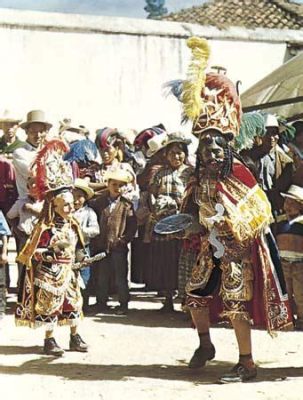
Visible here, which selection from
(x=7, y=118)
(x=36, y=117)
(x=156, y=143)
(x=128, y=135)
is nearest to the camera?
(x=36, y=117)

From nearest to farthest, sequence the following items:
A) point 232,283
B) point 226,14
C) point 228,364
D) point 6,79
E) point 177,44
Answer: point 232,283
point 228,364
point 6,79
point 177,44
point 226,14

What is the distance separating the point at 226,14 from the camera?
25.7 metres

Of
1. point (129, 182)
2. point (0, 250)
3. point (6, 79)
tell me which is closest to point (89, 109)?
point (6, 79)

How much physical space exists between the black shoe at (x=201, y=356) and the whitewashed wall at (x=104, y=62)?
945 centimetres

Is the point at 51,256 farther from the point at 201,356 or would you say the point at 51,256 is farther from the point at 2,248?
the point at 201,356

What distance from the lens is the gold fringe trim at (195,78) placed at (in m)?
6.37

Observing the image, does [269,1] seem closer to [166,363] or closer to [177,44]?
[177,44]

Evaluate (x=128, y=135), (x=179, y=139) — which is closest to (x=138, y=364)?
(x=179, y=139)

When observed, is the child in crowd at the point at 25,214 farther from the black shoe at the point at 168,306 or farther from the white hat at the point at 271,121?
the white hat at the point at 271,121

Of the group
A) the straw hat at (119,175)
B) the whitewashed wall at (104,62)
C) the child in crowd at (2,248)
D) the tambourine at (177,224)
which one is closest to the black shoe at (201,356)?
the tambourine at (177,224)

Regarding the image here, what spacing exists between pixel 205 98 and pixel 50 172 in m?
1.51

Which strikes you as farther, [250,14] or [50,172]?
[250,14]

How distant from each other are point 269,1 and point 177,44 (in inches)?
378

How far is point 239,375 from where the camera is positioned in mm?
6270
